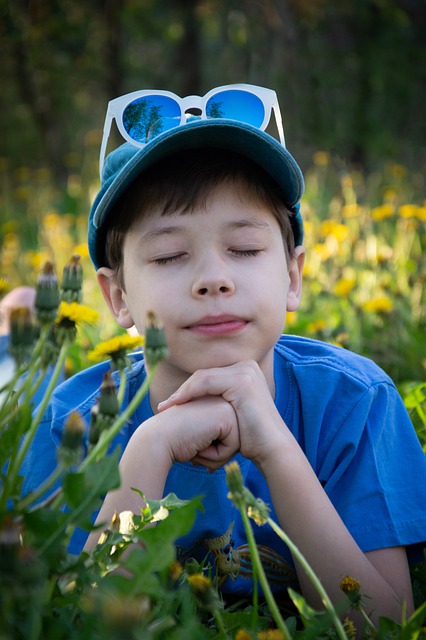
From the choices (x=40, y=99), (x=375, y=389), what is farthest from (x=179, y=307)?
(x=40, y=99)

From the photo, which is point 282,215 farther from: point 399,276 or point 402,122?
point 402,122

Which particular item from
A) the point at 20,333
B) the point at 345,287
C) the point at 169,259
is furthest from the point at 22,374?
the point at 345,287

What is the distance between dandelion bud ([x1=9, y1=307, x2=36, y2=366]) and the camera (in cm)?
93

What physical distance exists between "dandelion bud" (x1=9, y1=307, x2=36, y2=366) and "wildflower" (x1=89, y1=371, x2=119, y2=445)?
4.5 inches

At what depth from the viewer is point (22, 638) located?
2.90 feet

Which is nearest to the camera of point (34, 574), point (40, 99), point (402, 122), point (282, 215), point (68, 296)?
point (34, 574)

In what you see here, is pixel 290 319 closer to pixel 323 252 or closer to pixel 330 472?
pixel 323 252

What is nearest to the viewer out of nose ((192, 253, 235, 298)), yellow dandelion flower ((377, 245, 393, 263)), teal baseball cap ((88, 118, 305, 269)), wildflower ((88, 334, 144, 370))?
wildflower ((88, 334, 144, 370))

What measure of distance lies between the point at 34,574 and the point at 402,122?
285 inches

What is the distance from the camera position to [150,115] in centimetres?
168

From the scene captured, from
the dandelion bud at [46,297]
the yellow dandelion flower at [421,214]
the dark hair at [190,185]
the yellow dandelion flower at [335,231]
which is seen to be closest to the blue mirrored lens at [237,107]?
the dark hair at [190,185]

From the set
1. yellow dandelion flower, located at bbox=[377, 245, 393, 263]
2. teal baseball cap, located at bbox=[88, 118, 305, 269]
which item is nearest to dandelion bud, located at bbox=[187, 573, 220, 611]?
teal baseball cap, located at bbox=[88, 118, 305, 269]

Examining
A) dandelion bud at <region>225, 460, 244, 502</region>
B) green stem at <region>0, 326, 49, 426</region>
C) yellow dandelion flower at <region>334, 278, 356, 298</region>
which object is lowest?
dandelion bud at <region>225, 460, 244, 502</region>

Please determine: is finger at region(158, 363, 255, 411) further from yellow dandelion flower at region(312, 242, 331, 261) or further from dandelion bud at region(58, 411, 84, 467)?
yellow dandelion flower at region(312, 242, 331, 261)
